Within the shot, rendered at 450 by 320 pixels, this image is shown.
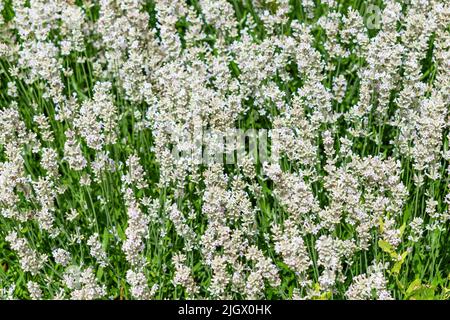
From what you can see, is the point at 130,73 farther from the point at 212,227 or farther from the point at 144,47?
the point at 212,227

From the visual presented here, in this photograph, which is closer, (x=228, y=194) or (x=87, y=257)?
(x=228, y=194)

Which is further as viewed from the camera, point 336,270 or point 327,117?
point 327,117

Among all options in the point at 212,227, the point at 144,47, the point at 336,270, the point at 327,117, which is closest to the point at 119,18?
the point at 144,47

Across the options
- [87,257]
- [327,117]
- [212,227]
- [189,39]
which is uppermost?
[189,39]

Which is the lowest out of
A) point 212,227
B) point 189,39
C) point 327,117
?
point 212,227

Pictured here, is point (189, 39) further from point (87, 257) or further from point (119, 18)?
point (87, 257)

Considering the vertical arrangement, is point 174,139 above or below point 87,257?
above
